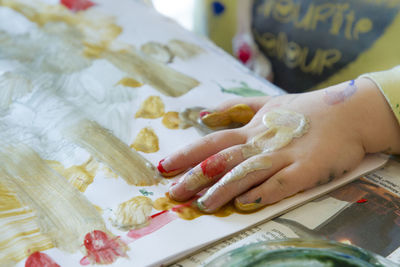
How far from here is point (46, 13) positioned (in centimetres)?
97

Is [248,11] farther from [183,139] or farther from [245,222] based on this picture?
[245,222]

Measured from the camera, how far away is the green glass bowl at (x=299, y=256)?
43 centimetres

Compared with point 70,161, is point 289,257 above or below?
above

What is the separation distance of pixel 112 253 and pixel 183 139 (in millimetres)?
251

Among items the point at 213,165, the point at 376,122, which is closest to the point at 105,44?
the point at 213,165

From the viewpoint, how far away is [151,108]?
729mm

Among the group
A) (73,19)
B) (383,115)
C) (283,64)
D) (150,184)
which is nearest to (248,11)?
(283,64)

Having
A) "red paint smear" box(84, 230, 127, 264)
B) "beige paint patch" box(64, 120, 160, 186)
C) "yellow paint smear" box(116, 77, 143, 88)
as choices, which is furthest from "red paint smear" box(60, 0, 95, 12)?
"red paint smear" box(84, 230, 127, 264)

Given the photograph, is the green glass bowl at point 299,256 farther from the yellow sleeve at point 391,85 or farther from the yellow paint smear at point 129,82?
the yellow paint smear at point 129,82

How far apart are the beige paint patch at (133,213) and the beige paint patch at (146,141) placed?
0.11 metres

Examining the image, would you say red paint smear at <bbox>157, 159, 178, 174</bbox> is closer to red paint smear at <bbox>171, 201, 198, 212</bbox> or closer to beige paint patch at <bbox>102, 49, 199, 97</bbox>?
red paint smear at <bbox>171, 201, 198, 212</bbox>

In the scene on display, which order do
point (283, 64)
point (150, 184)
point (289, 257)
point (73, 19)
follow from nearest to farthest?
point (289, 257), point (150, 184), point (73, 19), point (283, 64)

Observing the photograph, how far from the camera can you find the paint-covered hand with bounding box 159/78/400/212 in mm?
539

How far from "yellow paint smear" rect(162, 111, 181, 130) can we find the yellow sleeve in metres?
0.34
